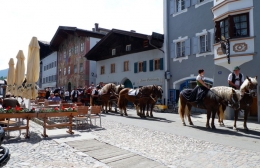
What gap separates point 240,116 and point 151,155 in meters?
9.48

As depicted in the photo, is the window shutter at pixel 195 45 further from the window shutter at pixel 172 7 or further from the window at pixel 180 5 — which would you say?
the window shutter at pixel 172 7

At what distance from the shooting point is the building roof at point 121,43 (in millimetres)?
20578

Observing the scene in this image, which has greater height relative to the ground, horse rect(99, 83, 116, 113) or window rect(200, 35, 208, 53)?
window rect(200, 35, 208, 53)

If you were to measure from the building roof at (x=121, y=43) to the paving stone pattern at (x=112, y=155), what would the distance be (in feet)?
49.1

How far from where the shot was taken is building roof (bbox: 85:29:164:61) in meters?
20.6

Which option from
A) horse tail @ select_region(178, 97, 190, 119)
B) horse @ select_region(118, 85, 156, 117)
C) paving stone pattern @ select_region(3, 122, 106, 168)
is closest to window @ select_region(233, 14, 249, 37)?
horse tail @ select_region(178, 97, 190, 119)

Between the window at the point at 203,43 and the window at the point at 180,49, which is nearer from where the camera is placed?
the window at the point at 203,43

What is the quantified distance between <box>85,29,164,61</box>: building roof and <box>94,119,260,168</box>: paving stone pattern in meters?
13.5

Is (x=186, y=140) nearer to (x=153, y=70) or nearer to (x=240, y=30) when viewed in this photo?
(x=240, y=30)

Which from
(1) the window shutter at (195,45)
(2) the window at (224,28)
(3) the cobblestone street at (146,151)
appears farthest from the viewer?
(1) the window shutter at (195,45)

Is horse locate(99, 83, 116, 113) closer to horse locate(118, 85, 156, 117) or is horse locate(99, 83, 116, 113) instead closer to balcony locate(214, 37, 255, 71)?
horse locate(118, 85, 156, 117)

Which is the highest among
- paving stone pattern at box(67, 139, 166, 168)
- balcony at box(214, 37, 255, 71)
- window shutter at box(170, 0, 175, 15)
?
window shutter at box(170, 0, 175, 15)

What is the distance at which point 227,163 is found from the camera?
196 inches

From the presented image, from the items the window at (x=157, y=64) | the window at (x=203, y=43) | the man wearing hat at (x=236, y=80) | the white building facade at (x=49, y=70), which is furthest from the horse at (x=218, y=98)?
the white building facade at (x=49, y=70)
